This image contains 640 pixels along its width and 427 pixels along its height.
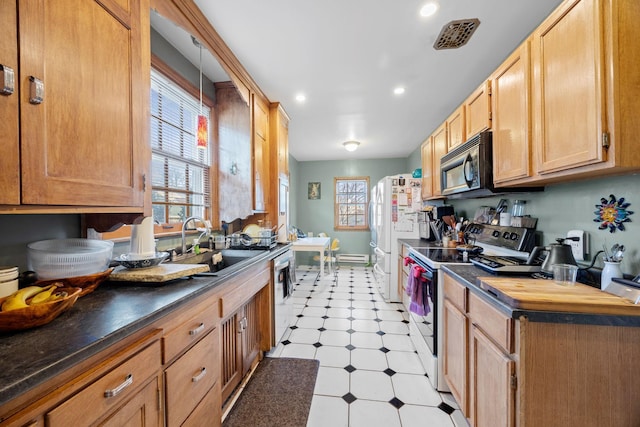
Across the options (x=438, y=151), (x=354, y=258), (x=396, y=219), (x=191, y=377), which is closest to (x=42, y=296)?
(x=191, y=377)

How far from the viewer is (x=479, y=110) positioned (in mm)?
1929

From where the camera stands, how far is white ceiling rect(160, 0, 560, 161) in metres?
1.52

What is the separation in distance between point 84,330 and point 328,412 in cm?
147

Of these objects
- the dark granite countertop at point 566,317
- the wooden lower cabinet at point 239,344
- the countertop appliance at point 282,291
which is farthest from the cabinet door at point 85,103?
the dark granite countertop at point 566,317

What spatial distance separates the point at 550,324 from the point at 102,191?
1.78 m

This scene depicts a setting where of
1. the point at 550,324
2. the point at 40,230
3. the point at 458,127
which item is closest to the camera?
the point at 550,324

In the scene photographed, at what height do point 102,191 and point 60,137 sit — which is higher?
point 60,137

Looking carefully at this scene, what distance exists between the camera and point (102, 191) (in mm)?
954

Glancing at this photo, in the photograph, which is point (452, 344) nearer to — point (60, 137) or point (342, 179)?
point (60, 137)

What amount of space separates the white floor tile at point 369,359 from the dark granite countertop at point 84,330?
156 cm

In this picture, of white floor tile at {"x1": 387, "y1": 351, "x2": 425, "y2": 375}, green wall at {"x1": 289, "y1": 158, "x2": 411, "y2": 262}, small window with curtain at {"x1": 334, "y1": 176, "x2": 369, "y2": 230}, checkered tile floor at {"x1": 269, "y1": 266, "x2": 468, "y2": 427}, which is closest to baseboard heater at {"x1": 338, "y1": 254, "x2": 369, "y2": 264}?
green wall at {"x1": 289, "y1": 158, "x2": 411, "y2": 262}

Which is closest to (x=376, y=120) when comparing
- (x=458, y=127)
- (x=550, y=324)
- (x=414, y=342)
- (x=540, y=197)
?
(x=458, y=127)

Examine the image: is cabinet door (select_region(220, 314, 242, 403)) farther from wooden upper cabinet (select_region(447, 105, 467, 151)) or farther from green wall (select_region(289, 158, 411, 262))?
green wall (select_region(289, 158, 411, 262))

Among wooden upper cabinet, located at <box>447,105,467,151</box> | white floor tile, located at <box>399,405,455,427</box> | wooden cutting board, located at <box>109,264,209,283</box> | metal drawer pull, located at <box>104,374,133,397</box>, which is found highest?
wooden upper cabinet, located at <box>447,105,467,151</box>
